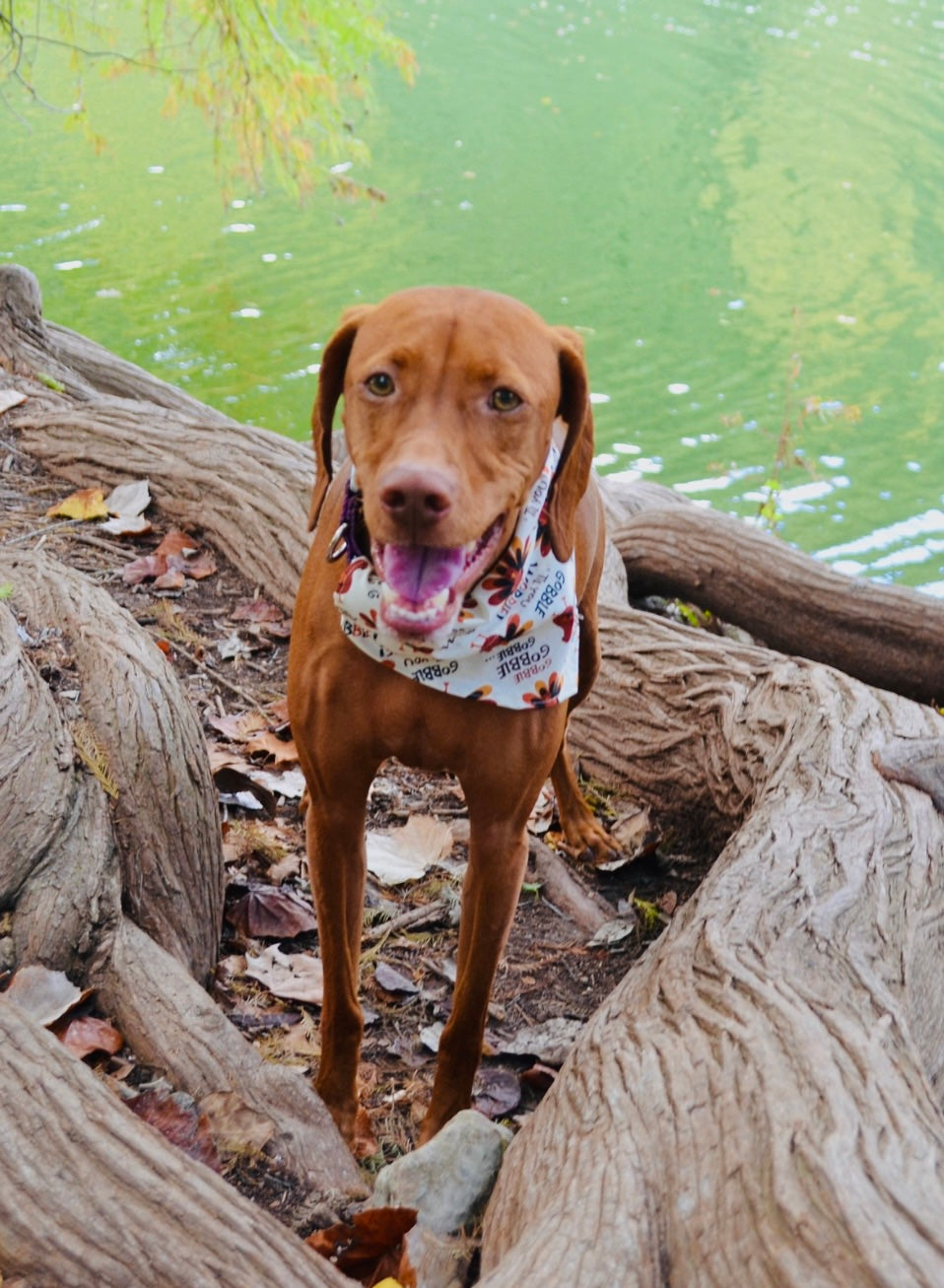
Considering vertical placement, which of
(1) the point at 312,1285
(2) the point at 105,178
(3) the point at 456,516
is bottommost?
(2) the point at 105,178

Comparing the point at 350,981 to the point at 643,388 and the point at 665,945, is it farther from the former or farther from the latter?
the point at 643,388

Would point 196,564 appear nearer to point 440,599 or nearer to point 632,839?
point 632,839

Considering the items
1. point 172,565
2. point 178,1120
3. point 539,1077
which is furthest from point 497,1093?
point 172,565

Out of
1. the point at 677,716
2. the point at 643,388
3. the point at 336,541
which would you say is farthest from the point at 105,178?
the point at 336,541

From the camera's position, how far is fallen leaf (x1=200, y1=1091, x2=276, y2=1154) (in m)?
2.44

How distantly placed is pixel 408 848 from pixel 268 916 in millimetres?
579

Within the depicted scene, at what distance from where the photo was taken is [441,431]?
2.18 m

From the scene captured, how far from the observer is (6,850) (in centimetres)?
270

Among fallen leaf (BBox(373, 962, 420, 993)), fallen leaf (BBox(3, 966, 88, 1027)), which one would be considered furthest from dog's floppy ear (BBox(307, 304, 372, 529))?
fallen leaf (BBox(373, 962, 420, 993))

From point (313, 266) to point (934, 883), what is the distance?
10.3 meters

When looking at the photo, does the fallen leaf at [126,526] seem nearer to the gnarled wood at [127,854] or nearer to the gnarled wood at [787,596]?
the gnarled wood at [127,854]

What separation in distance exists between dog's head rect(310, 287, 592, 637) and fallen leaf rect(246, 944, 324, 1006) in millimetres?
1287

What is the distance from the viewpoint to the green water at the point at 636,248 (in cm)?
994

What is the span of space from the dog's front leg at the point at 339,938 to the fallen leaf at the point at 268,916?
49 centimetres
